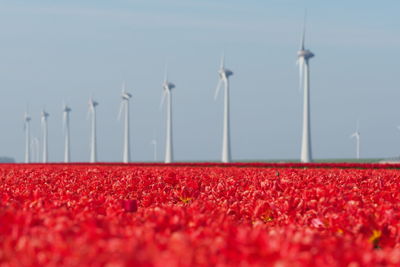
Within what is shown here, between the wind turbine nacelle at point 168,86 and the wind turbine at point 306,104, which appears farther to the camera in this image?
the wind turbine nacelle at point 168,86

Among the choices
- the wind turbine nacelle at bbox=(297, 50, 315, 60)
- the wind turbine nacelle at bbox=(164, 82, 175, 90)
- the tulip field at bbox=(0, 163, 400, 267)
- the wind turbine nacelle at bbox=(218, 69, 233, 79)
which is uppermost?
the wind turbine nacelle at bbox=(297, 50, 315, 60)

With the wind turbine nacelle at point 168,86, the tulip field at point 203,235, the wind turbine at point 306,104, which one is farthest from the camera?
the wind turbine nacelle at point 168,86

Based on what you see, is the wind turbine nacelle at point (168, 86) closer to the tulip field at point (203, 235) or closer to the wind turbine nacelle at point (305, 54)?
the wind turbine nacelle at point (305, 54)

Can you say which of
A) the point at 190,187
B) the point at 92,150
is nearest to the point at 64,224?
the point at 190,187

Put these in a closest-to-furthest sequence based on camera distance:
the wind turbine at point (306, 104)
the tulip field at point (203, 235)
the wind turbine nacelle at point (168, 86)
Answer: the tulip field at point (203, 235) < the wind turbine at point (306, 104) < the wind turbine nacelle at point (168, 86)

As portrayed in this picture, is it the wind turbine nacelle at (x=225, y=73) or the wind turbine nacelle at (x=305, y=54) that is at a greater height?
the wind turbine nacelle at (x=305, y=54)

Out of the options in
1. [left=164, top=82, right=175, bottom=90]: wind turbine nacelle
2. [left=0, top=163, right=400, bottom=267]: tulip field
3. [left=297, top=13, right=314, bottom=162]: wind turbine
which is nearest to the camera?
[left=0, top=163, right=400, bottom=267]: tulip field

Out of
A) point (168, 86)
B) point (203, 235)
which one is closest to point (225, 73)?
point (168, 86)

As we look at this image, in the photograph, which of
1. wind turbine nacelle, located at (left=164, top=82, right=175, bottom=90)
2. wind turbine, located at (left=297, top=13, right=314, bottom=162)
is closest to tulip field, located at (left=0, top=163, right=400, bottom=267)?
wind turbine, located at (left=297, top=13, right=314, bottom=162)

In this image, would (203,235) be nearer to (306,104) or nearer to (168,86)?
(306,104)

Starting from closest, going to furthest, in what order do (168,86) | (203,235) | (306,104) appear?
1. (203,235)
2. (306,104)
3. (168,86)

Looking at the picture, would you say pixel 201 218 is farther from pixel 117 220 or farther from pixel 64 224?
pixel 64 224

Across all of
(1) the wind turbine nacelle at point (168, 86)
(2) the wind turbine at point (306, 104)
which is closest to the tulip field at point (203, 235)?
(2) the wind turbine at point (306, 104)

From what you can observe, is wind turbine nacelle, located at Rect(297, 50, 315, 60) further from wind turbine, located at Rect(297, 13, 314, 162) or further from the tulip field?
the tulip field
